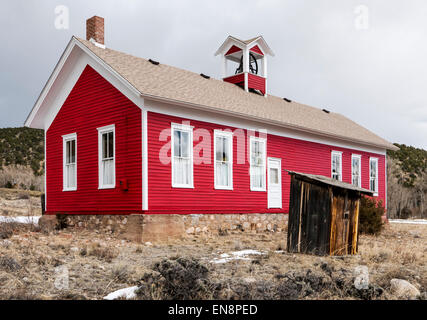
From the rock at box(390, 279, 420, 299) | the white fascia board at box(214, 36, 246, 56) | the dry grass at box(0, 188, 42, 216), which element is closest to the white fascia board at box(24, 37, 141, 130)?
the white fascia board at box(214, 36, 246, 56)

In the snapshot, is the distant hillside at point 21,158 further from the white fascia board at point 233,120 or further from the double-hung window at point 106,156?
the white fascia board at point 233,120

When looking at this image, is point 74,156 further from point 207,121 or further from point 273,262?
point 273,262

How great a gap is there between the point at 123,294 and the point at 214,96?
11.4 meters

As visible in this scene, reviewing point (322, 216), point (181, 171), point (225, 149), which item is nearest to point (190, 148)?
point (181, 171)

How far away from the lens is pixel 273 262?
10.2 metres

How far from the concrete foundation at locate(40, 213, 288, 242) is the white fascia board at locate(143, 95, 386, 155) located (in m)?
3.15

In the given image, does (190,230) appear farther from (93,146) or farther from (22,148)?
(22,148)

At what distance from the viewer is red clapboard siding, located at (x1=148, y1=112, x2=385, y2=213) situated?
48.0ft

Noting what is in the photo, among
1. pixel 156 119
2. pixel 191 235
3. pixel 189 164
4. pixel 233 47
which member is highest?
pixel 233 47

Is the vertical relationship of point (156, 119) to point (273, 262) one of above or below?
above

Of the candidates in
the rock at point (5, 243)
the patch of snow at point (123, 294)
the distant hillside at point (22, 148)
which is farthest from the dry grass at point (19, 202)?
the patch of snow at point (123, 294)

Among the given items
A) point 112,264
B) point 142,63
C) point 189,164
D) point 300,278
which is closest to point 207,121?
point 189,164

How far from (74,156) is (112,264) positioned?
820cm

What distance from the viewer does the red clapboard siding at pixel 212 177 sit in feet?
48.0
